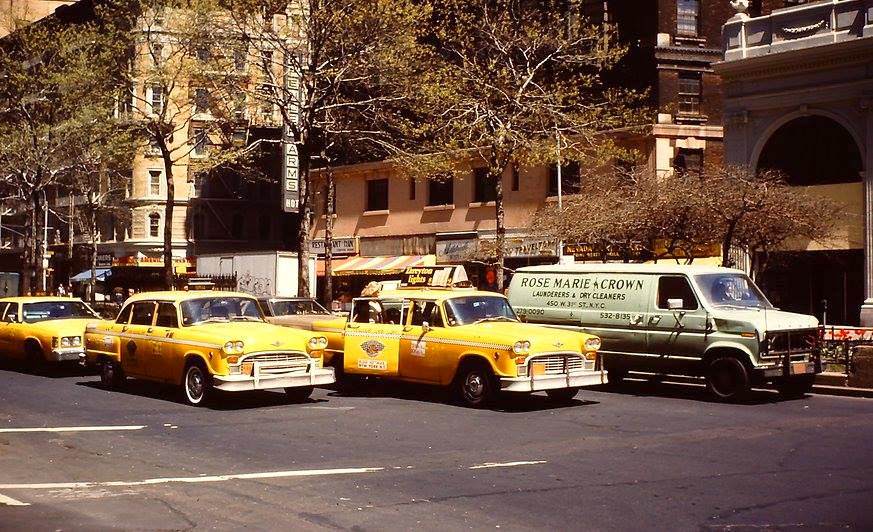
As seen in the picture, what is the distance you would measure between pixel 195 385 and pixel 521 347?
17.1 feet

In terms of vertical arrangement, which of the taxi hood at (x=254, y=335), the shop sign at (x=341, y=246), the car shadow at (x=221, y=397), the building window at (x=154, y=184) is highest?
the building window at (x=154, y=184)

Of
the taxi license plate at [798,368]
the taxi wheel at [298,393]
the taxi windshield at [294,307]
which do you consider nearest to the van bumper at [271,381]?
the taxi wheel at [298,393]

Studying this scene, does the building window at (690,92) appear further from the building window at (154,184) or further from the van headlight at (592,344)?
the building window at (154,184)

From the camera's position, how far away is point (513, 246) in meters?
43.8

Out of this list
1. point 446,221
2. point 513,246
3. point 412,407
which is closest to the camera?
point 412,407

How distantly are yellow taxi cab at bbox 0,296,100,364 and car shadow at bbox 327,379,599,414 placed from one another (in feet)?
19.8

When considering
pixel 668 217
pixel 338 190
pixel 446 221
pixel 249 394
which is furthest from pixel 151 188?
pixel 249 394

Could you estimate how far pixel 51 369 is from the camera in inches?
934

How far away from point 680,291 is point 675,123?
23.9 metres

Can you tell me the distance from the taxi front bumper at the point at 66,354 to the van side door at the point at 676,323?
11.4m

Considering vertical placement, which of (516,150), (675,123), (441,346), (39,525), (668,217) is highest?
(675,123)

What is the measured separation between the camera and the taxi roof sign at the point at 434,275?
39.7m

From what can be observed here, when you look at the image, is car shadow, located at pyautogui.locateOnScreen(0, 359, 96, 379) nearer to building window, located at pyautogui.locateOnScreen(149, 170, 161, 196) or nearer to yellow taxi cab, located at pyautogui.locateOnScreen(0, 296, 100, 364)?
yellow taxi cab, located at pyautogui.locateOnScreen(0, 296, 100, 364)

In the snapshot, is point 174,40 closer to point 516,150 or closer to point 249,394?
point 516,150
